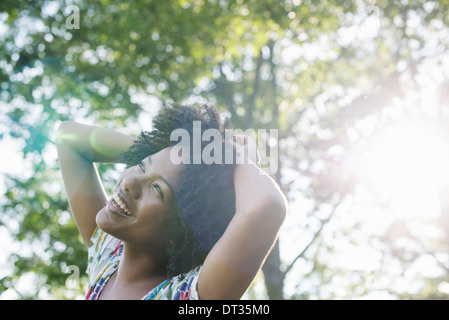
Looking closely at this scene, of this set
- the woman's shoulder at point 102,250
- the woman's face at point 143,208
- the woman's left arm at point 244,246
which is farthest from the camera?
the woman's shoulder at point 102,250

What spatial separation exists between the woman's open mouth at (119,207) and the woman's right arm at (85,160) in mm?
516

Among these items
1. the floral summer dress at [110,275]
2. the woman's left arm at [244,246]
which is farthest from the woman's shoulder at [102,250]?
the woman's left arm at [244,246]

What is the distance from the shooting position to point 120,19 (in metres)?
5.96

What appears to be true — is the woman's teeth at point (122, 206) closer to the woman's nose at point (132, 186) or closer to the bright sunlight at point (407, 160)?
the woman's nose at point (132, 186)

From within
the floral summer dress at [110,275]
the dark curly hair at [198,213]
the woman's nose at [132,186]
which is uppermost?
the woman's nose at [132,186]

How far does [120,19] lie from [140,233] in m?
4.75

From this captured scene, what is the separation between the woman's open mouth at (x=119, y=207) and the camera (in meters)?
1.81

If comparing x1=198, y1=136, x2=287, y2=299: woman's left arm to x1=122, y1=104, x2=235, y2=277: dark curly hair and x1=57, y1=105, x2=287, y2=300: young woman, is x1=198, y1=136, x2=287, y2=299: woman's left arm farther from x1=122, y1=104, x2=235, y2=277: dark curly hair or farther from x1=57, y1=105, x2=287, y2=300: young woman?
x1=122, y1=104, x2=235, y2=277: dark curly hair

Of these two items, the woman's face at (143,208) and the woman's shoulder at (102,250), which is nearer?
the woman's face at (143,208)


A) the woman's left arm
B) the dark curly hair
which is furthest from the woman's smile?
the woman's left arm

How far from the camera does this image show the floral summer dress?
166 cm

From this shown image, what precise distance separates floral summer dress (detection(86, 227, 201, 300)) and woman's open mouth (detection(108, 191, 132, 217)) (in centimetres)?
31
